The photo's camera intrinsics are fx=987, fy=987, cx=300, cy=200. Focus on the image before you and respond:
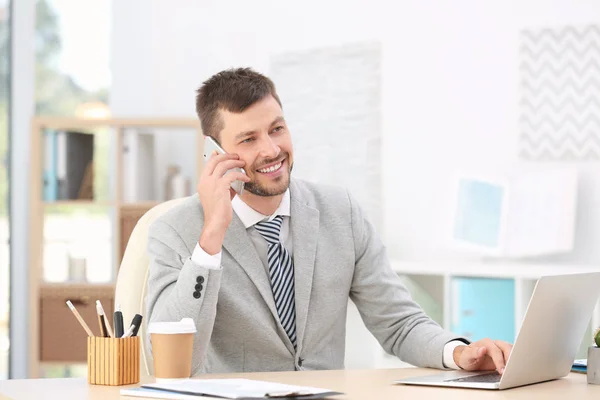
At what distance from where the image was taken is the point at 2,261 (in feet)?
16.7

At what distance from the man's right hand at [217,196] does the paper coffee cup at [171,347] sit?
0.90 feet

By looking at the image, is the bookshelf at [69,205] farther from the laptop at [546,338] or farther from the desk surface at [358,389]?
the laptop at [546,338]

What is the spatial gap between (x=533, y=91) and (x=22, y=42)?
2695 millimetres

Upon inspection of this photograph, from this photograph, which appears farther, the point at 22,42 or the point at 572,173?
the point at 22,42

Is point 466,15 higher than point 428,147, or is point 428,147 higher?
point 466,15

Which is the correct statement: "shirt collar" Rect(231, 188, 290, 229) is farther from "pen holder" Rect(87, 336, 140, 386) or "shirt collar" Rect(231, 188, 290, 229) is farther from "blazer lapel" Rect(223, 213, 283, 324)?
"pen holder" Rect(87, 336, 140, 386)

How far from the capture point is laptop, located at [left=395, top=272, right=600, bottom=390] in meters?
1.64

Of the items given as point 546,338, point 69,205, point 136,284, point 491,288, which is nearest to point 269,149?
point 136,284

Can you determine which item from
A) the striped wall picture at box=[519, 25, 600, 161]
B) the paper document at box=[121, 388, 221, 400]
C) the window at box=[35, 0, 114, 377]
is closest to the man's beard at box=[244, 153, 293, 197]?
the paper document at box=[121, 388, 221, 400]

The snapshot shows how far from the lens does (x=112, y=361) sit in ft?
5.42

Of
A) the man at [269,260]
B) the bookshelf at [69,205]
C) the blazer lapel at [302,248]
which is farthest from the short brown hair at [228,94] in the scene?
the bookshelf at [69,205]

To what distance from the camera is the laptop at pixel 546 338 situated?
1644 mm

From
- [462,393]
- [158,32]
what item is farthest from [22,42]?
[462,393]

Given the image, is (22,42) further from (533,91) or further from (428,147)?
(533,91)
